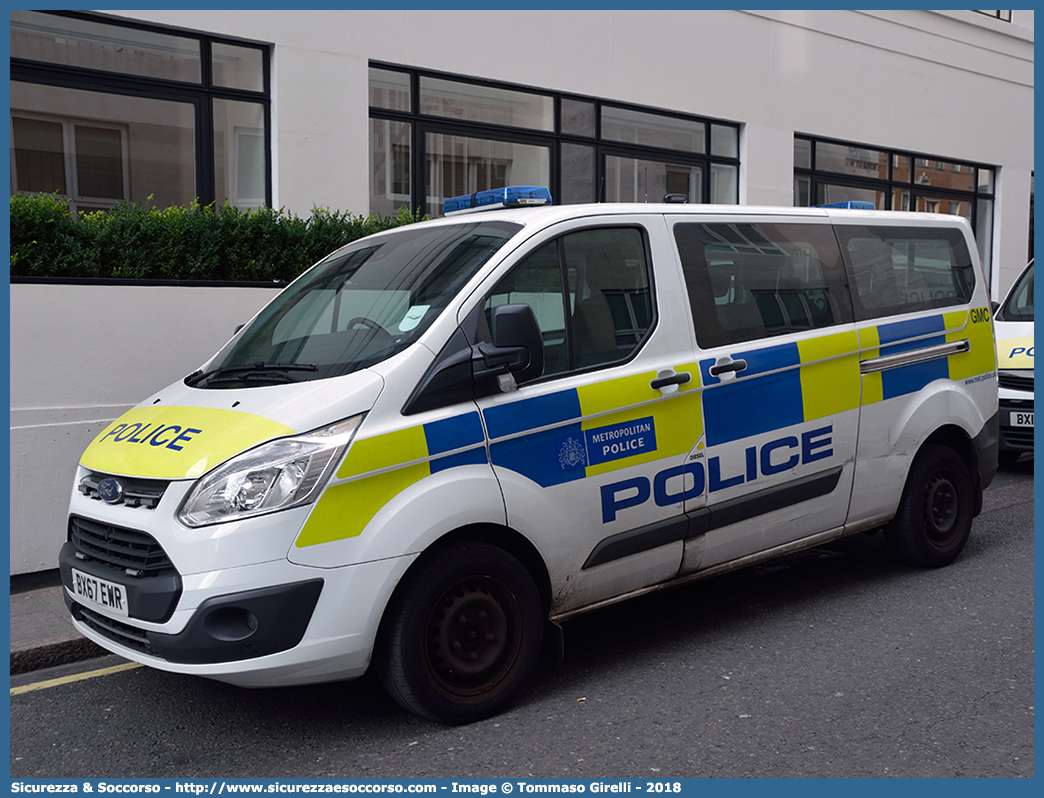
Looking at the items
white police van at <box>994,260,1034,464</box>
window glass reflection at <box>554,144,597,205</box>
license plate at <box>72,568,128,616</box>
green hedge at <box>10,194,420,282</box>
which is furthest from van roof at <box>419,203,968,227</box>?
window glass reflection at <box>554,144,597,205</box>

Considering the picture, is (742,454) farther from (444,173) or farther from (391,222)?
(444,173)

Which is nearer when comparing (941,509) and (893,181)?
(941,509)

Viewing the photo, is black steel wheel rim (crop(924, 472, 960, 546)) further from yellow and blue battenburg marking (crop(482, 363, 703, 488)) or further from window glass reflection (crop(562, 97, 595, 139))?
window glass reflection (crop(562, 97, 595, 139))

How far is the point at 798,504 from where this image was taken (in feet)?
16.3

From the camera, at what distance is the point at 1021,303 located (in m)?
9.62

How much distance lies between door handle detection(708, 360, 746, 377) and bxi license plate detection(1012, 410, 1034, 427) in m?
4.95

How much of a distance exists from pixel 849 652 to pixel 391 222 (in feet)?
18.3

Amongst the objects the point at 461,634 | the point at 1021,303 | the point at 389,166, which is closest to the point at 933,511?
the point at 461,634

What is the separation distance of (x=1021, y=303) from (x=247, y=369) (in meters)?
8.05

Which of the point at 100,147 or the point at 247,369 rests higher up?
the point at 100,147

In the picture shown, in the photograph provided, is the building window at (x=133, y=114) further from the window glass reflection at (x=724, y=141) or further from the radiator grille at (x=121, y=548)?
the window glass reflection at (x=724, y=141)

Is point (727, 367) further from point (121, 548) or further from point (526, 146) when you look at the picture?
point (526, 146)

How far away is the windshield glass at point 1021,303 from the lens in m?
9.45

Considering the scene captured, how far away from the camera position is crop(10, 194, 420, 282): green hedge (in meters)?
6.46
